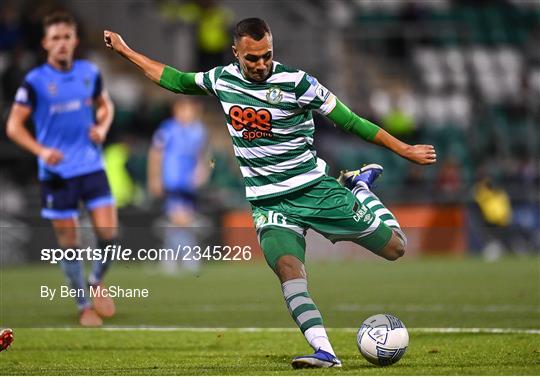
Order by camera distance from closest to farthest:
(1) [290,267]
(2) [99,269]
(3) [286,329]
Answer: (1) [290,267] < (3) [286,329] < (2) [99,269]

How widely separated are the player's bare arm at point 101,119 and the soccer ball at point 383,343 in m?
4.44

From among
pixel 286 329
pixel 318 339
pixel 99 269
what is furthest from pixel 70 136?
pixel 318 339

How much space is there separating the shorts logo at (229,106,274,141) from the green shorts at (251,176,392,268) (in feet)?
1.57

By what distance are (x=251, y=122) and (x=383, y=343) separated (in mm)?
1714

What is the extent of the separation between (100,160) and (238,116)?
411cm

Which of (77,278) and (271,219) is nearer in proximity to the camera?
(271,219)

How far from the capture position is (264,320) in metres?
12.1

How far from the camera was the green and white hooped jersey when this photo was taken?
8.07 metres

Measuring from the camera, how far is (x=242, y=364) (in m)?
8.44

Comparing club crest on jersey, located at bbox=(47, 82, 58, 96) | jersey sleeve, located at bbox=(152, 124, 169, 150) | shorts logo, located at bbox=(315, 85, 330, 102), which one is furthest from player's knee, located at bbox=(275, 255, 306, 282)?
jersey sleeve, located at bbox=(152, 124, 169, 150)

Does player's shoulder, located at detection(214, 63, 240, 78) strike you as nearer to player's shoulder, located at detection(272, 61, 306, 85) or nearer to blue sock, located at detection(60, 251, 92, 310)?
player's shoulder, located at detection(272, 61, 306, 85)

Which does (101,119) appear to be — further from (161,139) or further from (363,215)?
(161,139)

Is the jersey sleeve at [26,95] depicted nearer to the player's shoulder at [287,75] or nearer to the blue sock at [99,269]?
the blue sock at [99,269]

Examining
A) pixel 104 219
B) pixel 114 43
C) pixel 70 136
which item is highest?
pixel 114 43
